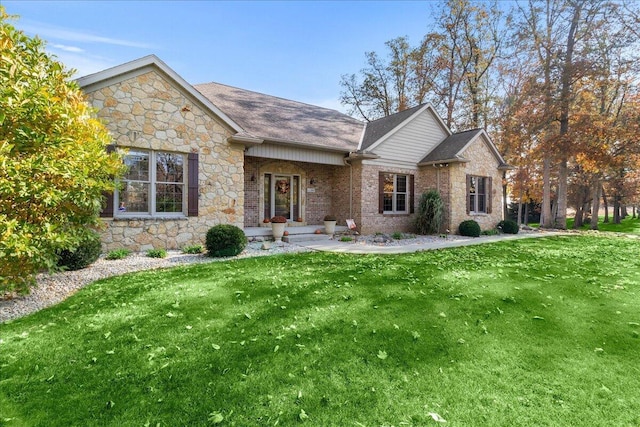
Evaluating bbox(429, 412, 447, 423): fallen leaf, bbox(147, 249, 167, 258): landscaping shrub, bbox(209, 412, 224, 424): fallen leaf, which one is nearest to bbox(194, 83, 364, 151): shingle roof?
bbox(147, 249, 167, 258): landscaping shrub

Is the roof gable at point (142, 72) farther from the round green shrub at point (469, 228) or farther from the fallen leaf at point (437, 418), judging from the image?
the round green shrub at point (469, 228)

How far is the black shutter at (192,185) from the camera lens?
30.2 feet

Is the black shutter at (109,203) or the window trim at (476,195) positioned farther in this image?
the window trim at (476,195)

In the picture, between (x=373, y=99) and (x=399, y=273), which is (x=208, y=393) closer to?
(x=399, y=273)

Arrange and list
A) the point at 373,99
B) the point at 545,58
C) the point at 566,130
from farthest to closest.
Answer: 1. the point at 373,99
2. the point at 545,58
3. the point at 566,130

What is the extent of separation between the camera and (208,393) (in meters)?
2.51

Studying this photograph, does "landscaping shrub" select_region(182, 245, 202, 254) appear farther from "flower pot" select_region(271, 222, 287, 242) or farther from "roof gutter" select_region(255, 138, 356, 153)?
"roof gutter" select_region(255, 138, 356, 153)

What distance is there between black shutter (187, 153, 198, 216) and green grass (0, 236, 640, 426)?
3.75m

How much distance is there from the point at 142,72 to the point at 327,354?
29.9 ft

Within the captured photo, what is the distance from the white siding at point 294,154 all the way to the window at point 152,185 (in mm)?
2465

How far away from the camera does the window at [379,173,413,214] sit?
43.7ft

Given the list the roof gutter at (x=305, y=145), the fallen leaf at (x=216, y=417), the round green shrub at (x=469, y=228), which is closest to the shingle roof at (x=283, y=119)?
the roof gutter at (x=305, y=145)

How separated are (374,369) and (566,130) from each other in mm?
21296

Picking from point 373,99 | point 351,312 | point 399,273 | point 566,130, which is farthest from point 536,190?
point 351,312
